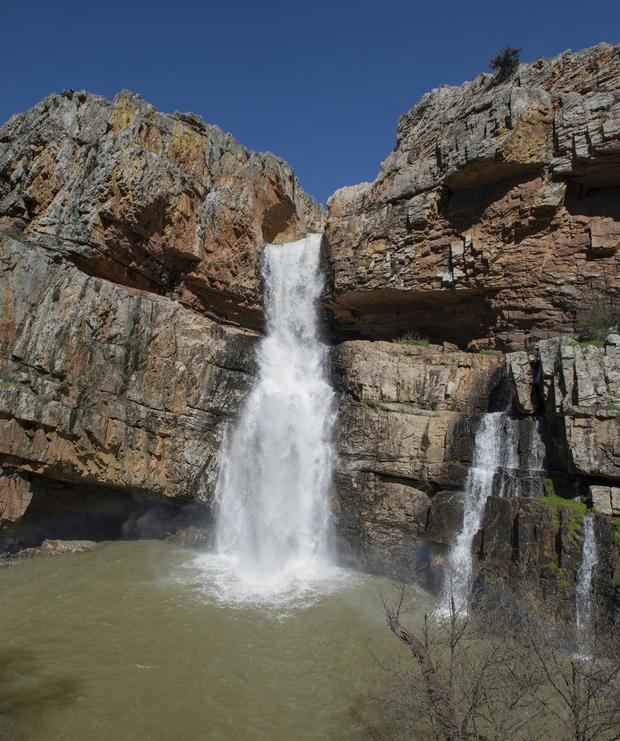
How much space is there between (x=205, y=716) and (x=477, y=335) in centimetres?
2030

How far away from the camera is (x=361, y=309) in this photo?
28.2m

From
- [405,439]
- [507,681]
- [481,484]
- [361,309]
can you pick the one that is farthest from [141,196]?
[507,681]

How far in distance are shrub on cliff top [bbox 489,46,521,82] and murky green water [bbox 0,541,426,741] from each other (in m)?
24.6

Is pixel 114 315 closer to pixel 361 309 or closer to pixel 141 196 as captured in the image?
pixel 141 196

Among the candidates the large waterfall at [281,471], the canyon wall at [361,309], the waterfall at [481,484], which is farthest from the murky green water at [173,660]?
the canyon wall at [361,309]

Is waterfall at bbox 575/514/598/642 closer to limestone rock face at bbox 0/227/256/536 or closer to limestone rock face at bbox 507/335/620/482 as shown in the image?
limestone rock face at bbox 507/335/620/482

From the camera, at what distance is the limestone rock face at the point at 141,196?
23.4 metres

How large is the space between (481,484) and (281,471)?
9.55 metres

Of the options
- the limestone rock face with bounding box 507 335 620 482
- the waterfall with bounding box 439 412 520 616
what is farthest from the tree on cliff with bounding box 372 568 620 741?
the limestone rock face with bounding box 507 335 620 482

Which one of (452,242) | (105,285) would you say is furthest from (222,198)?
(452,242)

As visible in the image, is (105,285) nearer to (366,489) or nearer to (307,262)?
(307,262)

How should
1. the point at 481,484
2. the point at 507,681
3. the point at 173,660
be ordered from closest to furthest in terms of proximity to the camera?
the point at 507,681 < the point at 173,660 < the point at 481,484

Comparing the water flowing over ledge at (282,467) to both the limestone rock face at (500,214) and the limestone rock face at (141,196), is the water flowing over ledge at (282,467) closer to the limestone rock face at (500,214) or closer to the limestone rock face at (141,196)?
the limestone rock face at (141,196)

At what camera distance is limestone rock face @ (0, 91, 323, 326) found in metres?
23.4
